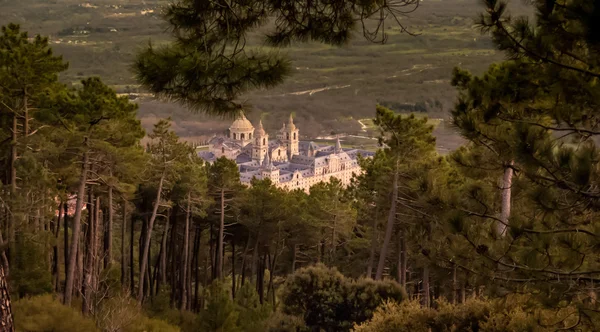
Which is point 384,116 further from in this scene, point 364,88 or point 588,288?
point 364,88

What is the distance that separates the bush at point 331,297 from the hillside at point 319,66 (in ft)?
172

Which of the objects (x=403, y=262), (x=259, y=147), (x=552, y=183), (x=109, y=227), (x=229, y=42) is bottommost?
(x=259, y=147)

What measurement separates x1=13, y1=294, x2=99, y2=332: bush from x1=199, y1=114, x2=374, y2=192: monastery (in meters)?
51.2

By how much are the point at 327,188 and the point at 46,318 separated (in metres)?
9.74

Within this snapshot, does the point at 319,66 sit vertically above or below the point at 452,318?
below

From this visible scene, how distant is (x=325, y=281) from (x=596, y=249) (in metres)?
8.55

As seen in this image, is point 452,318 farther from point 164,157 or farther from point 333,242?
point 333,242

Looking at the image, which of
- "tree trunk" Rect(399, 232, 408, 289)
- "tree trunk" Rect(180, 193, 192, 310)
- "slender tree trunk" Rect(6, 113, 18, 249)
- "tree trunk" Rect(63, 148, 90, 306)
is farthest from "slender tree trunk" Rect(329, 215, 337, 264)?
"slender tree trunk" Rect(6, 113, 18, 249)

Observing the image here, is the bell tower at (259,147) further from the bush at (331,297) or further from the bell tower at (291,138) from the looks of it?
the bush at (331,297)

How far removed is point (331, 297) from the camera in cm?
1320

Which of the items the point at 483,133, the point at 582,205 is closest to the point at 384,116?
the point at 483,133

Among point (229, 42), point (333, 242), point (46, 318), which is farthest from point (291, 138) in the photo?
point (229, 42)

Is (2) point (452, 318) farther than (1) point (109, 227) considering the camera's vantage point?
No

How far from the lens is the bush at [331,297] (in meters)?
13.0
